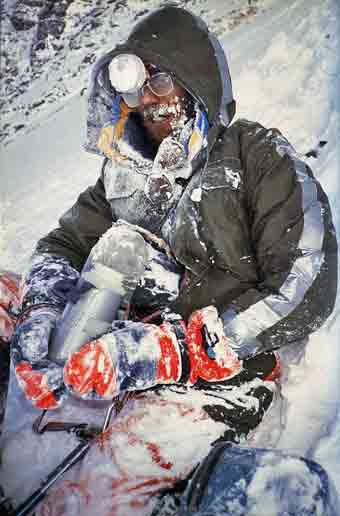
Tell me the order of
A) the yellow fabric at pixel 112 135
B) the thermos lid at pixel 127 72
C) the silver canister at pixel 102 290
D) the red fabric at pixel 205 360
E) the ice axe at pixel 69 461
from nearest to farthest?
the ice axe at pixel 69 461 < the red fabric at pixel 205 360 < the silver canister at pixel 102 290 < the thermos lid at pixel 127 72 < the yellow fabric at pixel 112 135

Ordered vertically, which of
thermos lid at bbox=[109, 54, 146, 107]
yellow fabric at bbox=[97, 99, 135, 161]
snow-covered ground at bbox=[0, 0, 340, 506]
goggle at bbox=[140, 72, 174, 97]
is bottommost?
snow-covered ground at bbox=[0, 0, 340, 506]

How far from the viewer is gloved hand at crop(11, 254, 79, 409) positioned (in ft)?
5.54

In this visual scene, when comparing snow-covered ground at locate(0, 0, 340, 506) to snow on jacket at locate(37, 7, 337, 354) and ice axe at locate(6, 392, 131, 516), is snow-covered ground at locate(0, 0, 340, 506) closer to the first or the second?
snow on jacket at locate(37, 7, 337, 354)

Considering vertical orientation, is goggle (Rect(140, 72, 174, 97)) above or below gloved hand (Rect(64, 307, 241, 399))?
above

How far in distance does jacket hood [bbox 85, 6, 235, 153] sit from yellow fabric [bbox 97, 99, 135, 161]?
0.32 meters

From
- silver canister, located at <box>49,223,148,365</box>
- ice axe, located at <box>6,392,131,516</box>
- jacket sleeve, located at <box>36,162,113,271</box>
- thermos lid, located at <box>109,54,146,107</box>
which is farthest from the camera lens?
jacket sleeve, located at <box>36,162,113,271</box>

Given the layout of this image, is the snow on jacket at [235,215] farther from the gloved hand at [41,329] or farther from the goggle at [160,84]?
the gloved hand at [41,329]

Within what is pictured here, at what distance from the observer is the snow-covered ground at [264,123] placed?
193 cm

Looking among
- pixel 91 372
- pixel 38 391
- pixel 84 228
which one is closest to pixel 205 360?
pixel 91 372

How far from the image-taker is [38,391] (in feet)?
5.50

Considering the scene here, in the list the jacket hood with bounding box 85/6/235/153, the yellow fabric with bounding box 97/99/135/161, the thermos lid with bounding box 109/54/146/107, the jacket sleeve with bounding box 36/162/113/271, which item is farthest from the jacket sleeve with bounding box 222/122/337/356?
the jacket sleeve with bounding box 36/162/113/271

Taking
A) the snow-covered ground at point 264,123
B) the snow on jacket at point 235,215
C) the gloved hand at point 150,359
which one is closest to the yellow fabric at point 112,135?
the snow on jacket at point 235,215

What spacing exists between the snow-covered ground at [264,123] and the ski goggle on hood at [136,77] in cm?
123

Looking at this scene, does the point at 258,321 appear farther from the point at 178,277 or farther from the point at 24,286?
the point at 24,286
